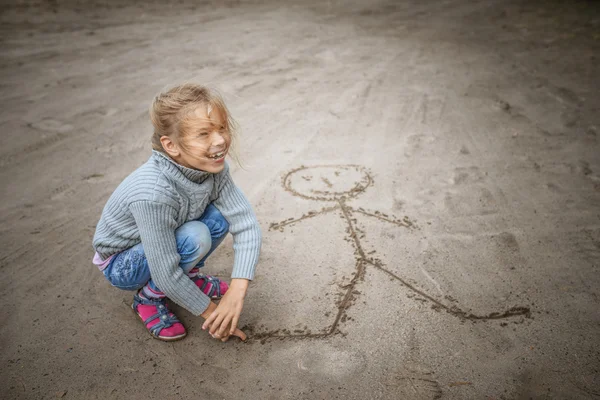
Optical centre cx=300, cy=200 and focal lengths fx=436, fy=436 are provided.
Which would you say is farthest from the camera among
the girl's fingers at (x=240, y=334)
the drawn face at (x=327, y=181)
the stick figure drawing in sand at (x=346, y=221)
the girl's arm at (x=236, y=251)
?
the drawn face at (x=327, y=181)

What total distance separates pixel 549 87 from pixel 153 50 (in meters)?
4.45

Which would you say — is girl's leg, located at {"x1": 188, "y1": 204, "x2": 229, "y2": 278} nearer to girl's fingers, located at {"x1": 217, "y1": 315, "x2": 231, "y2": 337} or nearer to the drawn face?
girl's fingers, located at {"x1": 217, "y1": 315, "x2": 231, "y2": 337}

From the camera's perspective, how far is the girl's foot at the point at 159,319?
69.6 inches

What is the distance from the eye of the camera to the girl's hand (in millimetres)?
1600

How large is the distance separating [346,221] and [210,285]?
92cm

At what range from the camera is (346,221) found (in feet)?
8.27

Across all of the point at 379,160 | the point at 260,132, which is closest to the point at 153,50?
the point at 260,132

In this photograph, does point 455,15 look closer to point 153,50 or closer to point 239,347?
point 153,50

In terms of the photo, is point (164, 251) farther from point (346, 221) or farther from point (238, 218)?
point (346, 221)

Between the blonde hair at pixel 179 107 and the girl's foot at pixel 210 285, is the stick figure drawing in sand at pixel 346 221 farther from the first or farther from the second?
the blonde hair at pixel 179 107

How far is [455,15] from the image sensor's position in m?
7.24

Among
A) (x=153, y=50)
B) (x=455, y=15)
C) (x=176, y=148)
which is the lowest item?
(x=455, y=15)

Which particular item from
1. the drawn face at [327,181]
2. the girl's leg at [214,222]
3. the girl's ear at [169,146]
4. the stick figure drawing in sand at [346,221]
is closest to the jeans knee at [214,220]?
the girl's leg at [214,222]

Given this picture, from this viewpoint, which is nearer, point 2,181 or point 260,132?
point 2,181
